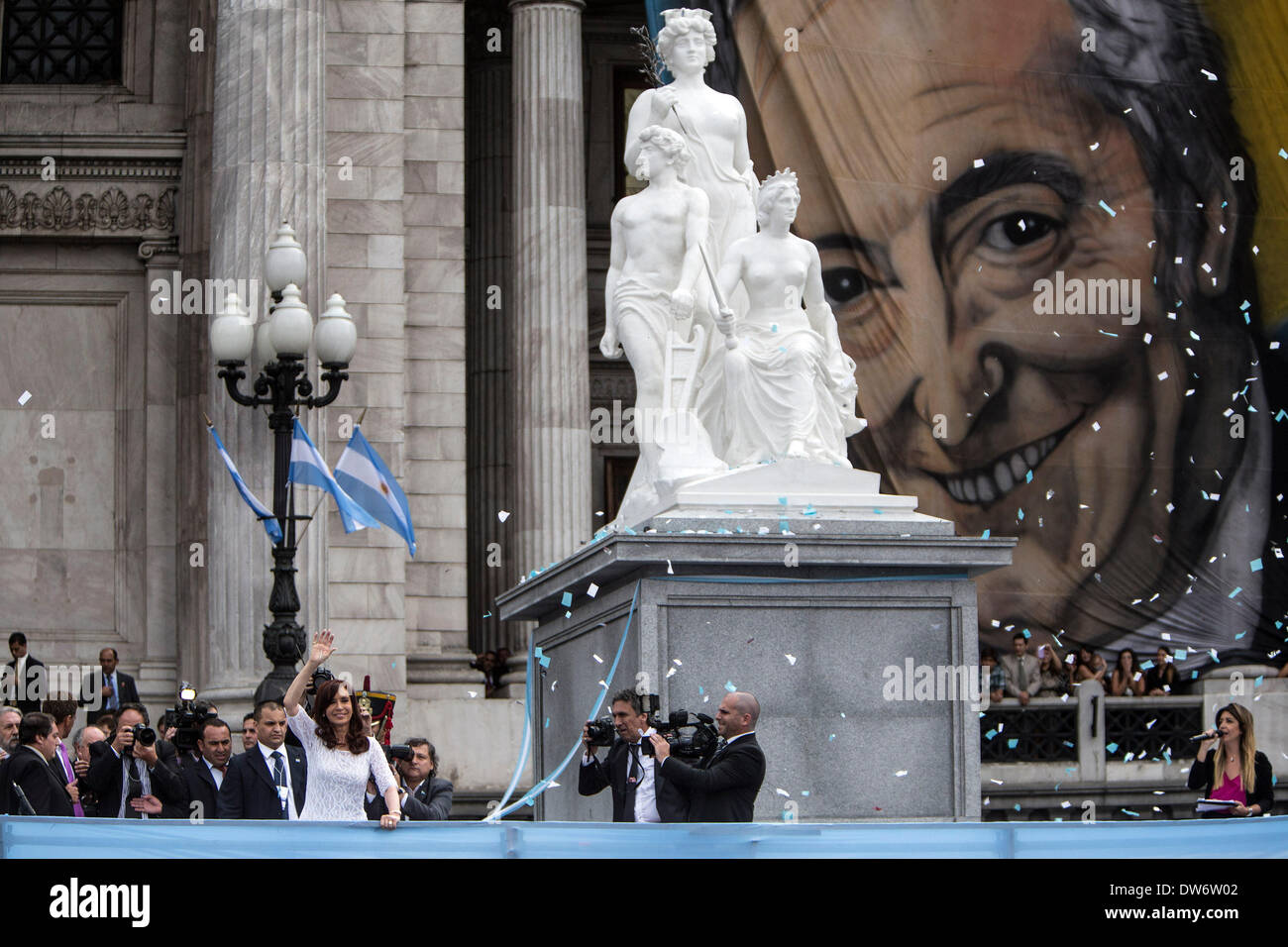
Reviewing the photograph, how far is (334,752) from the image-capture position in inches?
434

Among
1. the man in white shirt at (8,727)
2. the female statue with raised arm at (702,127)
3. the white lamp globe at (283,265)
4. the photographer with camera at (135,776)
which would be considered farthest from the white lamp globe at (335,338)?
the photographer with camera at (135,776)

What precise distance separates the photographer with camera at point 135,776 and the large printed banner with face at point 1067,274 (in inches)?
563

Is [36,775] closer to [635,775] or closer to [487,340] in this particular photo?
[635,775]

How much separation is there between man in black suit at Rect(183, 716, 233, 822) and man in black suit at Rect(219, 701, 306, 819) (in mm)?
1191

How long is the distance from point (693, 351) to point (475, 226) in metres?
18.7

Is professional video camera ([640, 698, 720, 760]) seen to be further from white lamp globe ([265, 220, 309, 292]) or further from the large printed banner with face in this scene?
the large printed banner with face

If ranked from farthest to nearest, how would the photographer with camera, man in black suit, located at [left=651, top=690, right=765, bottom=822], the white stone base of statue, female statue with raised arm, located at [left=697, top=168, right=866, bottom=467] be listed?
1. female statue with raised arm, located at [left=697, top=168, right=866, bottom=467]
2. the white stone base of statue
3. the photographer with camera
4. man in black suit, located at [left=651, top=690, right=765, bottom=822]

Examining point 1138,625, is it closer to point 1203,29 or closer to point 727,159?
point 1203,29

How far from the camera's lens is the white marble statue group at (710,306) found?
15.3 metres

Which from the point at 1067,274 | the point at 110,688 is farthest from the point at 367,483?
the point at 1067,274

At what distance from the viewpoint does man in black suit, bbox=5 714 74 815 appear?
12828mm

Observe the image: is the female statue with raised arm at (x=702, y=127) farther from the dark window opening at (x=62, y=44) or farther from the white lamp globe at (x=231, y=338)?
the dark window opening at (x=62, y=44)

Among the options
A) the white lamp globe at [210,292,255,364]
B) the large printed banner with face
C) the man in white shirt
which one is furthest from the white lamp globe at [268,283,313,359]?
the large printed banner with face
